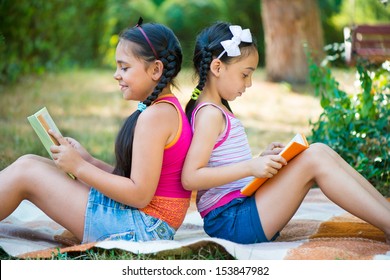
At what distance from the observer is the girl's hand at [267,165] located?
2.78 metres

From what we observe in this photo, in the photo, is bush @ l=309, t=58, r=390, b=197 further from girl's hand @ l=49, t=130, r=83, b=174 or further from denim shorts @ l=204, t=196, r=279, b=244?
girl's hand @ l=49, t=130, r=83, b=174

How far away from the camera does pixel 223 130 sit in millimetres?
2951

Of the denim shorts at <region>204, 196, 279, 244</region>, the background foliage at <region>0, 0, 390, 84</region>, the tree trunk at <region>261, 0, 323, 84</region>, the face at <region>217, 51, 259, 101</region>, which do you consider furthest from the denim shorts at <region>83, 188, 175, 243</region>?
the tree trunk at <region>261, 0, 323, 84</region>

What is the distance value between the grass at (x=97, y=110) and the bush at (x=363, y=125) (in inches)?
24.8

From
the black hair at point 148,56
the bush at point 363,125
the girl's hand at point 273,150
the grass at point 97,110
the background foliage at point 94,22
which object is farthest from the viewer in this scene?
the background foliage at point 94,22

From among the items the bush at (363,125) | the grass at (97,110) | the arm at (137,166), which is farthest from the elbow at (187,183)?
the grass at (97,110)

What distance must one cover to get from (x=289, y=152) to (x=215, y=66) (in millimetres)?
482

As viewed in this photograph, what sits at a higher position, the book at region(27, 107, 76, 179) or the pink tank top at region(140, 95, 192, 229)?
the book at region(27, 107, 76, 179)

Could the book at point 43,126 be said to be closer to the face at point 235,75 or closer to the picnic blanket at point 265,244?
the picnic blanket at point 265,244

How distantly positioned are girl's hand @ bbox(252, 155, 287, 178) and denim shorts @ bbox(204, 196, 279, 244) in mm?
166

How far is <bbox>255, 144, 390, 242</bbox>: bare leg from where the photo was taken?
2.83 metres

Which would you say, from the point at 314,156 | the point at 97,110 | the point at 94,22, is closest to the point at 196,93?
the point at 314,156
